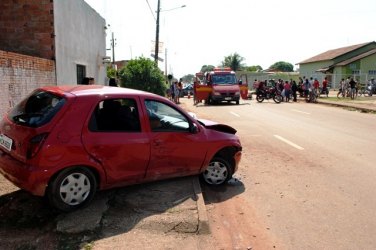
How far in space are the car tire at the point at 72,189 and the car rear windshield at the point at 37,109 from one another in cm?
66

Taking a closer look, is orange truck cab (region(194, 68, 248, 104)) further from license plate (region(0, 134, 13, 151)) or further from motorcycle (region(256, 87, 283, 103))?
license plate (region(0, 134, 13, 151))

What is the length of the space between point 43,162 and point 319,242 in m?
3.17

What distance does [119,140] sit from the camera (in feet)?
17.5

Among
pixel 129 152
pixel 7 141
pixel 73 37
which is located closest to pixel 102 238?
pixel 129 152

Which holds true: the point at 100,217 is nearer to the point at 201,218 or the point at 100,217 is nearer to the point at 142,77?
the point at 201,218

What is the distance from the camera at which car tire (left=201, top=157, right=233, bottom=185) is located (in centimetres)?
667

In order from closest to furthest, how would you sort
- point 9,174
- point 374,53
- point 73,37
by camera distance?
1. point 9,174
2. point 73,37
3. point 374,53

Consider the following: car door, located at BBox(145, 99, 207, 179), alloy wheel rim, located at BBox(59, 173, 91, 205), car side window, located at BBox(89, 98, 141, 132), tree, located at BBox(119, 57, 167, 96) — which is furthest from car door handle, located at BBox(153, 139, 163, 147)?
tree, located at BBox(119, 57, 167, 96)

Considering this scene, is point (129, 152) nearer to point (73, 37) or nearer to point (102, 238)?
point (102, 238)

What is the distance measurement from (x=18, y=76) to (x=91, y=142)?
17.6 ft

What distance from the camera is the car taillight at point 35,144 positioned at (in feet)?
15.6

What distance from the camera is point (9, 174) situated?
511cm

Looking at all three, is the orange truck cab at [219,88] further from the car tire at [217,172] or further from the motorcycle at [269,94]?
the car tire at [217,172]

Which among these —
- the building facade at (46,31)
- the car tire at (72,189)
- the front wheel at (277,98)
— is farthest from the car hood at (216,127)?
the front wheel at (277,98)
